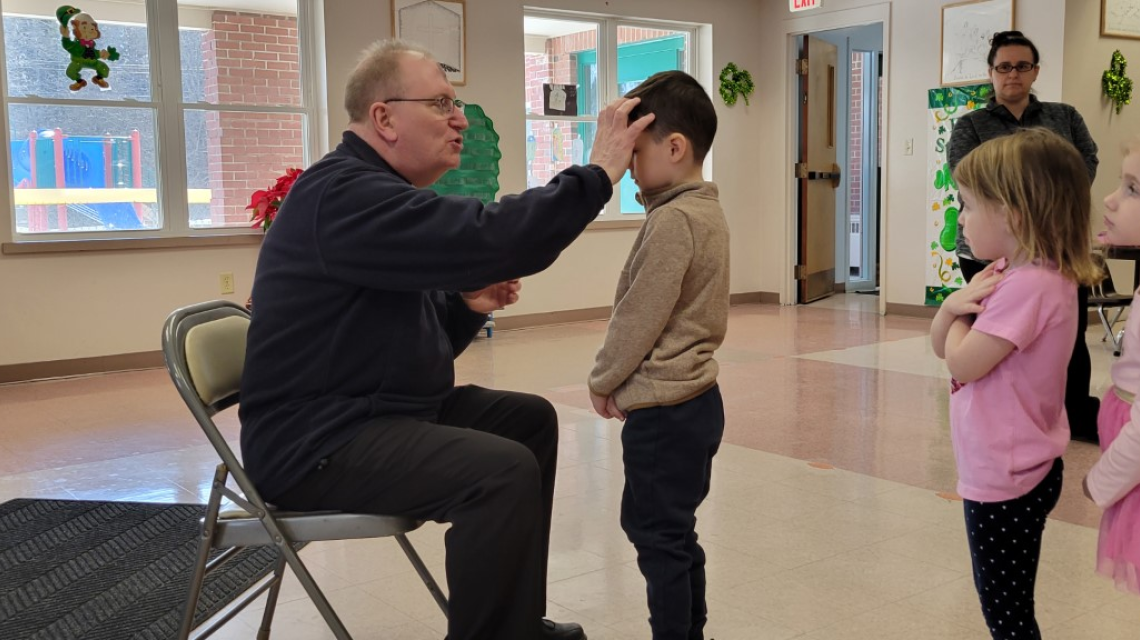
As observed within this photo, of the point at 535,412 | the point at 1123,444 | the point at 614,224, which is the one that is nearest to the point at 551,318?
the point at 614,224

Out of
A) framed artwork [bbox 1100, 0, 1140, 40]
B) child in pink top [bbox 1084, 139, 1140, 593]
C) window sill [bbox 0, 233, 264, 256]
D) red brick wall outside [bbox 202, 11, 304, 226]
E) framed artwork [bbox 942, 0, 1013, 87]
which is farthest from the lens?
framed artwork [bbox 942, 0, 1013, 87]

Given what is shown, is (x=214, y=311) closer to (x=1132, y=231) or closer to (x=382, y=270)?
(x=382, y=270)

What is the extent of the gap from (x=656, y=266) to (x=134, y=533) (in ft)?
6.53

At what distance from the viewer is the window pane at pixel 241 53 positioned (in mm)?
6230

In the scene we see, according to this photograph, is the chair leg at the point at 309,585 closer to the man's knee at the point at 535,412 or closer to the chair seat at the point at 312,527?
the chair seat at the point at 312,527

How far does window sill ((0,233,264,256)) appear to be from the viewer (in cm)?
569

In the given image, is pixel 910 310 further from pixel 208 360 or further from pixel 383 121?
pixel 208 360

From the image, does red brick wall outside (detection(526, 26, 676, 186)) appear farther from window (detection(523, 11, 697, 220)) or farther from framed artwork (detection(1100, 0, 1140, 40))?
framed artwork (detection(1100, 0, 1140, 40))

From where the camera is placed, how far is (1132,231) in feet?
5.29

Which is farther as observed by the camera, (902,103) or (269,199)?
(902,103)

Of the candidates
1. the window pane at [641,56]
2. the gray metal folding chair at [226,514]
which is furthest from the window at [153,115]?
the gray metal folding chair at [226,514]

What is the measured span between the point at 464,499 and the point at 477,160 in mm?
5612

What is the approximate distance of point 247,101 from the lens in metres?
6.48

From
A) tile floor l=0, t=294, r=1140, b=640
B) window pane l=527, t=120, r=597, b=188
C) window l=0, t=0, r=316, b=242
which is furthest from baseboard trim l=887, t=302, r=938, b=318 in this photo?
window l=0, t=0, r=316, b=242
